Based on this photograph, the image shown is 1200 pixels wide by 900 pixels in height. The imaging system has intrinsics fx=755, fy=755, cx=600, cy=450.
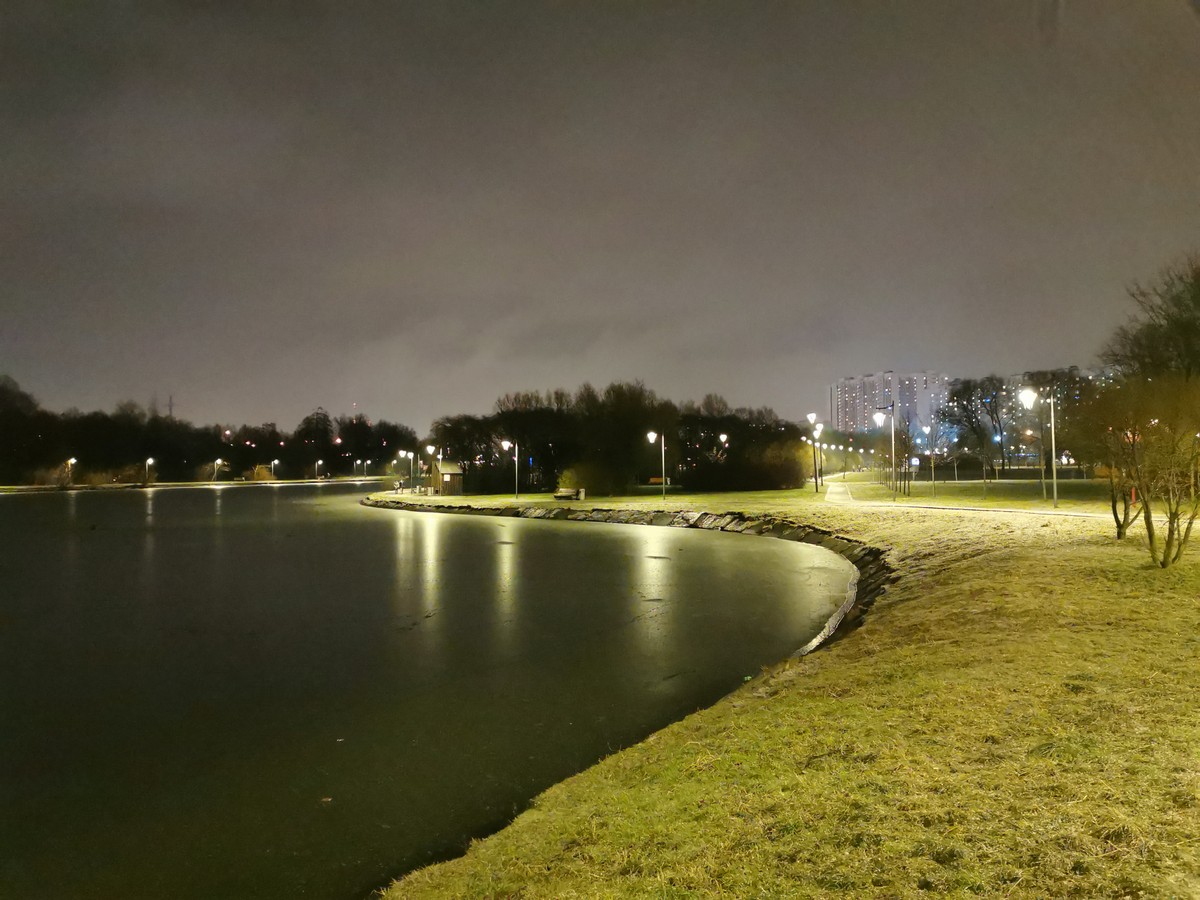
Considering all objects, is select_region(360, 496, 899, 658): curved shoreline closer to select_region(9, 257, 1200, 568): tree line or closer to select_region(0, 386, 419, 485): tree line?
select_region(9, 257, 1200, 568): tree line

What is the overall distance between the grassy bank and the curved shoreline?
3.76 metres

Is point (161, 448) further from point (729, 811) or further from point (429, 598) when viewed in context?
point (729, 811)

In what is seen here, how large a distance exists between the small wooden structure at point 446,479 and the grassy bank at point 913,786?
184 feet

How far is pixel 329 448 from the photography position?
149 meters

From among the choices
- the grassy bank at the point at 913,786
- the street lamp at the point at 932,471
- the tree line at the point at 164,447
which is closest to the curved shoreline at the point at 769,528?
the grassy bank at the point at 913,786

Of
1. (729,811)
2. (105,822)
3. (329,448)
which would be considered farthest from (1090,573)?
(329,448)

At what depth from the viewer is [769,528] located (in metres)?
29.5

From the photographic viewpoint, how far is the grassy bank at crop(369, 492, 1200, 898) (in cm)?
355

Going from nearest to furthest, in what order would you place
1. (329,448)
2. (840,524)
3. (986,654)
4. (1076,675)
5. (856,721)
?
(856,721)
(1076,675)
(986,654)
(840,524)
(329,448)

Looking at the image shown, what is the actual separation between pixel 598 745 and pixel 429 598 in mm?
9571

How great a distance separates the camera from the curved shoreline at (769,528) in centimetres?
1309

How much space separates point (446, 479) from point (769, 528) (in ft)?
127

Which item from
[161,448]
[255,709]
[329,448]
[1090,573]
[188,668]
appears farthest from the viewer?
[329,448]

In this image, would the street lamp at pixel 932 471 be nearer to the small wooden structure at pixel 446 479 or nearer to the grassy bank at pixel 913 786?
the grassy bank at pixel 913 786
